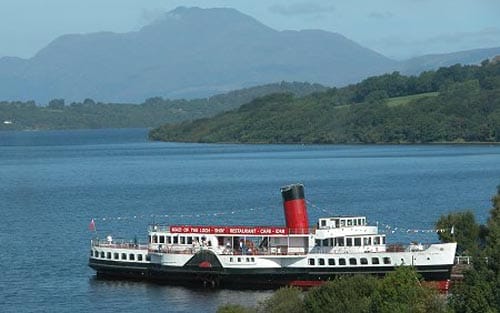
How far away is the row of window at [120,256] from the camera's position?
5777 cm

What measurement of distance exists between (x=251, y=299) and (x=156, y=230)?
8195 mm

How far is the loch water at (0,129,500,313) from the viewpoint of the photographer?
5469 cm

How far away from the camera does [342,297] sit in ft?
122

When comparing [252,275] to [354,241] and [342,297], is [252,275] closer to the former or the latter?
[354,241]

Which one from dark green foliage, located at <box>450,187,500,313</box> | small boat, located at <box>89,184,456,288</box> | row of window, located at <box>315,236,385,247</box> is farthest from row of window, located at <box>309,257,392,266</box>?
dark green foliage, located at <box>450,187,500,313</box>

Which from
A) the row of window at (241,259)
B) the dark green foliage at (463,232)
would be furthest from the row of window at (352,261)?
the dark green foliage at (463,232)

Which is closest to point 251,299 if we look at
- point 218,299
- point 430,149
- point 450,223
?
point 218,299

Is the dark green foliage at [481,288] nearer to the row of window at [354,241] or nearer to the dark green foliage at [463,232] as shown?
the row of window at [354,241]

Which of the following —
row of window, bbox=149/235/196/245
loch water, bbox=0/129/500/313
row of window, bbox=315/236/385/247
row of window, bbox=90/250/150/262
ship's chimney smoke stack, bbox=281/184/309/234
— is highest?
ship's chimney smoke stack, bbox=281/184/309/234

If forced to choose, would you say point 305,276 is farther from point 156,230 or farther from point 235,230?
point 156,230

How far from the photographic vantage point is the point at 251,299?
170ft

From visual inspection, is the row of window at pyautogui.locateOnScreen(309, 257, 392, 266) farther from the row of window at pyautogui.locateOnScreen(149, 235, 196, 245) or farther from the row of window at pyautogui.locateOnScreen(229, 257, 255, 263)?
the row of window at pyautogui.locateOnScreen(149, 235, 196, 245)

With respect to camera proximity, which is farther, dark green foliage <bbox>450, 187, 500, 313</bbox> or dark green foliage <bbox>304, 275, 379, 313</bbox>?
dark green foliage <bbox>304, 275, 379, 313</bbox>

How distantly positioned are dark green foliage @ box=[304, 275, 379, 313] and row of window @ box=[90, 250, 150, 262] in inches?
804
